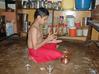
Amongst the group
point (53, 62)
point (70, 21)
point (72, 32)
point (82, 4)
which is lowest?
point (53, 62)

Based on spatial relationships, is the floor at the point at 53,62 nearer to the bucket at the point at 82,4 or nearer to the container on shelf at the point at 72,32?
the container on shelf at the point at 72,32

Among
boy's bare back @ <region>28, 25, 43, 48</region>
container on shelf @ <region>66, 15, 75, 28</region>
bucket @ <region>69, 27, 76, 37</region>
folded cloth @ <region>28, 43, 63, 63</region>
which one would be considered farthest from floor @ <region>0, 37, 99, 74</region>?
container on shelf @ <region>66, 15, 75, 28</region>

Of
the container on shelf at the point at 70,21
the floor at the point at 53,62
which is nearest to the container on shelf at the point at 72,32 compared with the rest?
the container on shelf at the point at 70,21

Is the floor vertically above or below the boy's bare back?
below

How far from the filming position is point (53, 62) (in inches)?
112

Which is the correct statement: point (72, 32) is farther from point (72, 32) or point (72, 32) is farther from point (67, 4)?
point (67, 4)

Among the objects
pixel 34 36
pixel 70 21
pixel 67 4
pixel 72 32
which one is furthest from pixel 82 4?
pixel 34 36

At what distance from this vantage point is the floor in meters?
2.53

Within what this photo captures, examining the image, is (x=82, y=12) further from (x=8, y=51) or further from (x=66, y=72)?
(x=66, y=72)

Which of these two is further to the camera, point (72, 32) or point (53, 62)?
point (72, 32)

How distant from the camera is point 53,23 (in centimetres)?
454

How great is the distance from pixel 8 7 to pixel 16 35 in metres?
0.63

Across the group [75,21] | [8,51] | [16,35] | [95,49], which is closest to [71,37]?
[75,21]

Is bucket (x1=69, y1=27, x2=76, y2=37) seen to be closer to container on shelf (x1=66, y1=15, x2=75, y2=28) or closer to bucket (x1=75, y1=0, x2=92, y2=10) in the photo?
container on shelf (x1=66, y1=15, x2=75, y2=28)
